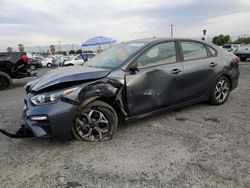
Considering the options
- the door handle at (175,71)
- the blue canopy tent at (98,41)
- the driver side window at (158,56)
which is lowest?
the door handle at (175,71)

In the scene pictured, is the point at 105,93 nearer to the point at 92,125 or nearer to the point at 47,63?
the point at 92,125

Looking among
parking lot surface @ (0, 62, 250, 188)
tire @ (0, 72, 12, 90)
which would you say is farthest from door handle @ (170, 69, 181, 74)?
tire @ (0, 72, 12, 90)

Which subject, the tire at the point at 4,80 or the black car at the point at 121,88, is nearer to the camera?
the black car at the point at 121,88

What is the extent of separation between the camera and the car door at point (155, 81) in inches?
145

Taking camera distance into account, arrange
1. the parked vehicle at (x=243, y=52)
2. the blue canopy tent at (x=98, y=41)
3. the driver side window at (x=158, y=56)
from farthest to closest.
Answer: the blue canopy tent at (x=98, y=41)
the parked vehicle at (x=243, y=52)
the driver side window at (x=158, y=56)

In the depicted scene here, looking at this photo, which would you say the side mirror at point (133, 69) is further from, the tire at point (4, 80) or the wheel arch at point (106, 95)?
the tire at point (4, 80)

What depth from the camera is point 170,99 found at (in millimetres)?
4133

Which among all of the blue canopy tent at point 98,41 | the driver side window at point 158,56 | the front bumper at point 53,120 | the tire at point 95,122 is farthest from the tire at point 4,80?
the blue canopy tent at point 98,41

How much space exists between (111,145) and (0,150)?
152cm

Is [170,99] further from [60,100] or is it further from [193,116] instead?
[60,100]

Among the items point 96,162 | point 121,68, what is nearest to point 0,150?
point 96,162

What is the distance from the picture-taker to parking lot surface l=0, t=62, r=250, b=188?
2584 mm

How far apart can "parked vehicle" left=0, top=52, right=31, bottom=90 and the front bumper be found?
672 cm

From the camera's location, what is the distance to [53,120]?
3.10 meters
